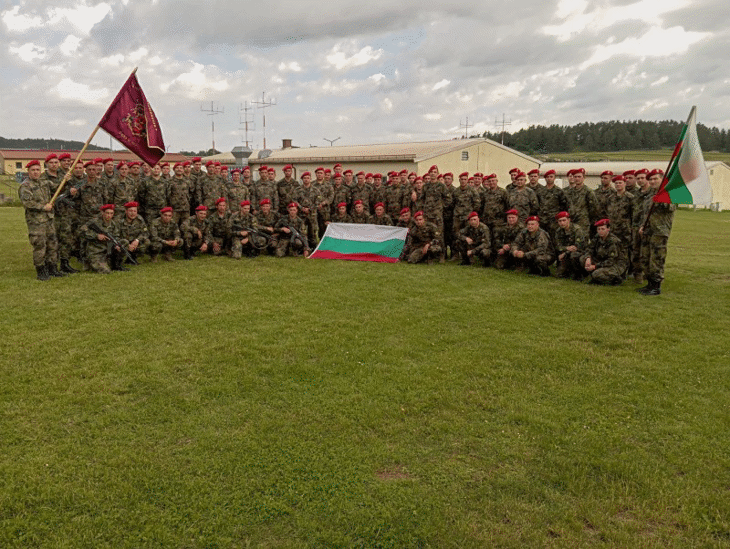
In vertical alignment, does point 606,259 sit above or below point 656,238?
below

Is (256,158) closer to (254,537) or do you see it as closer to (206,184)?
(206,184)

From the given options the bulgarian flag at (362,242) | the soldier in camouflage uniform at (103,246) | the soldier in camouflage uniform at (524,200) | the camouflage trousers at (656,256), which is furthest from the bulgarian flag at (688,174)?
the soldier in camouflage uniform at (103,246)

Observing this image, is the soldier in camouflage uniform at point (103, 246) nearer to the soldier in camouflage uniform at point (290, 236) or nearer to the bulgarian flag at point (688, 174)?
the soldier in camouflage uniform at point (290, 236)

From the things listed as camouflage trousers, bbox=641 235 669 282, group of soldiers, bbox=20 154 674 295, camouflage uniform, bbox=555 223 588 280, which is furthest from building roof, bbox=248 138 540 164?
camouflage trousers, bbox=641 235 669 282

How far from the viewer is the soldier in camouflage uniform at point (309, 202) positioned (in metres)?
12.7

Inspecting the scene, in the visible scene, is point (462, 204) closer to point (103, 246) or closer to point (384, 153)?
point (103, 246)

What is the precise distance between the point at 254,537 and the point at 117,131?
7795 mm

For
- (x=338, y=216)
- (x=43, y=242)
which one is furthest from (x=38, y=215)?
(x=338, y=216)

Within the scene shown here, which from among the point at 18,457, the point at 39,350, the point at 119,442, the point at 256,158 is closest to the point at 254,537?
the point at 119,442

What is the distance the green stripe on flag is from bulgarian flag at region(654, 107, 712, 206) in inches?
208

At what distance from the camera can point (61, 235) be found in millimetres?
10102

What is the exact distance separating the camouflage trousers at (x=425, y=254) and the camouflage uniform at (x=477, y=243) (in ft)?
1.46

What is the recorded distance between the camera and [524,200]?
1065 centimetres

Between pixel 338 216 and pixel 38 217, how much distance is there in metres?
6.11
